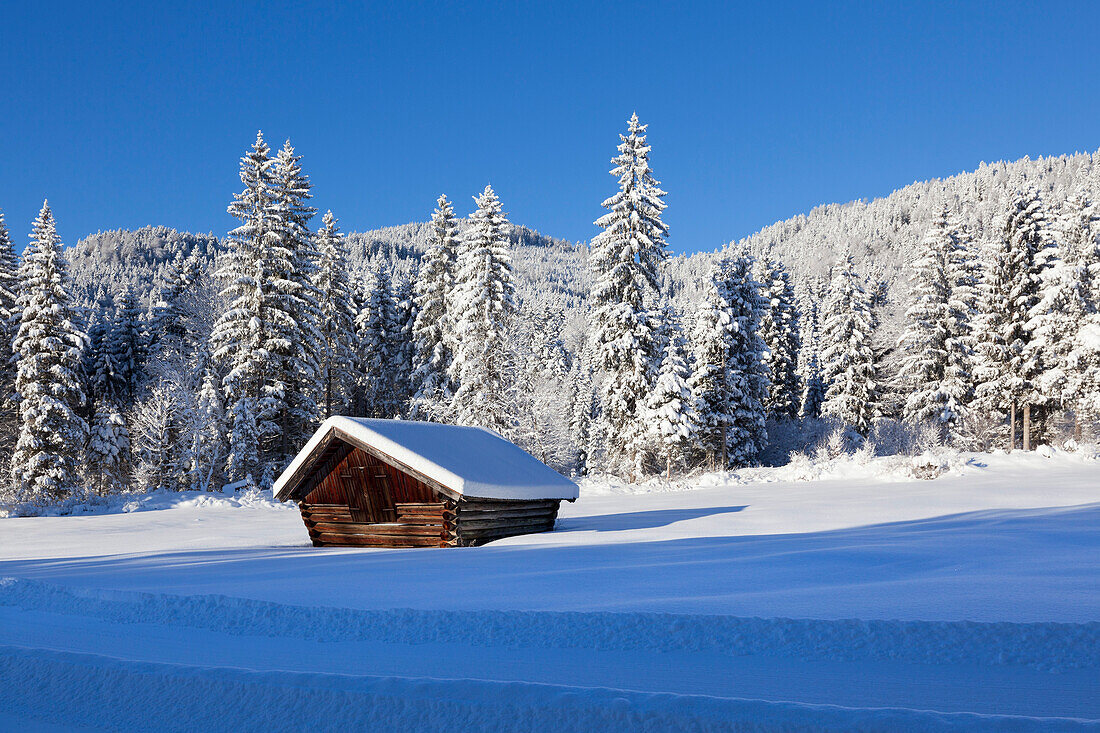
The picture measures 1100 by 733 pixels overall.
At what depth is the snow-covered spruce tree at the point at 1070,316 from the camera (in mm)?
34906

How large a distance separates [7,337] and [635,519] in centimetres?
3862

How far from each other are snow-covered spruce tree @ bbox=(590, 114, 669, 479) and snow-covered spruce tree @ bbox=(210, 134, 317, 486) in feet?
48.3

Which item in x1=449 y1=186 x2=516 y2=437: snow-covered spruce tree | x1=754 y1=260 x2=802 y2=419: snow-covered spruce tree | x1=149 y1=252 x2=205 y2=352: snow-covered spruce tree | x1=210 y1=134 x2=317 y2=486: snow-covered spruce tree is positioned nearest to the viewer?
x1=210 y1=134 x2=317 y2=486: snow-covered spruce tree

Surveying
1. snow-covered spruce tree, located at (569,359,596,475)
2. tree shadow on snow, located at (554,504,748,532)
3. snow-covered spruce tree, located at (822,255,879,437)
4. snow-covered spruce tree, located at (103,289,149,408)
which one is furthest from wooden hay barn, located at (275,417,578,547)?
snow-covered spruce tree, located at (569,359,596,475)

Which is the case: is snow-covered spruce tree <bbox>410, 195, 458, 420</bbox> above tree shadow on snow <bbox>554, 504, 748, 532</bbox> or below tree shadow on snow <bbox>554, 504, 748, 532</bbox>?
above

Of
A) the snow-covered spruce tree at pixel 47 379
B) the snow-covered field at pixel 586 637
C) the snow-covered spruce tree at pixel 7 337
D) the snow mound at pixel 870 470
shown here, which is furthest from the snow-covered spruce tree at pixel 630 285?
the snow-covered spruce tree at pixel 7 337

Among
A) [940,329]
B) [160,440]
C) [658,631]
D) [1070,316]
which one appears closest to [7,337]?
[160,440]

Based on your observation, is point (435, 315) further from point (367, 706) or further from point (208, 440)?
point (367, 706)

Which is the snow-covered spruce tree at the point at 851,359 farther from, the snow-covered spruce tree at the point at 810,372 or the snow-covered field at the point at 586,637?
the snow-covered field at the point at 586,637

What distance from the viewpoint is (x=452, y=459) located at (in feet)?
48.2

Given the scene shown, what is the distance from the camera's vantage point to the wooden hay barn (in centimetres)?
1420

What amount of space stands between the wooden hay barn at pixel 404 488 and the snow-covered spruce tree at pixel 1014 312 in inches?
1336

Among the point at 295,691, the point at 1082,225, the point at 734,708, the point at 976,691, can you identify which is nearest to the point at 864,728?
the point at 734,708

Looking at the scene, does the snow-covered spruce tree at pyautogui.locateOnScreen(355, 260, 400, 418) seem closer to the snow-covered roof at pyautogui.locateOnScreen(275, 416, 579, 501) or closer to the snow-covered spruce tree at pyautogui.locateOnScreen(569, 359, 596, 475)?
the snow-covered spruce tree at pyautogui.locateOnScreen(569, 359, 596, 475)
